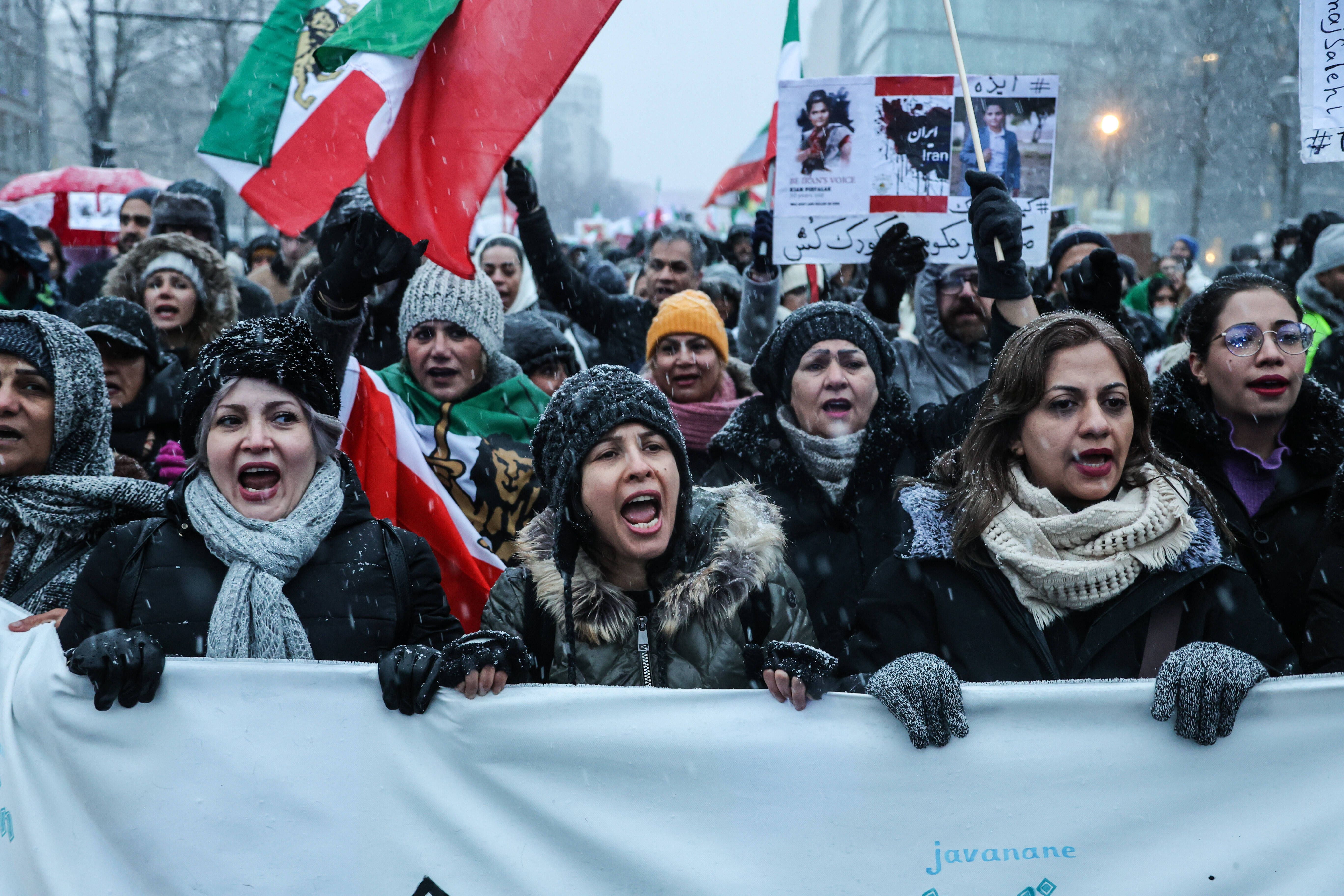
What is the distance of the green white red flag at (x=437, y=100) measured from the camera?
3.79 metres

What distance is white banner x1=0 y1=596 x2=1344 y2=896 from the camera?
2.42 meters

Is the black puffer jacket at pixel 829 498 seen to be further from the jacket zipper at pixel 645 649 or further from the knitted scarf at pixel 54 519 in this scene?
the knitted scarf at pixel 54 519

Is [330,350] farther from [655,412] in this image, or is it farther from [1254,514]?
[1254,514]

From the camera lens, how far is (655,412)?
2920 millimetres

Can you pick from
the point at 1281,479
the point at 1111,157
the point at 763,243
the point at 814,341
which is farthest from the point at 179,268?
the point at 1111,157

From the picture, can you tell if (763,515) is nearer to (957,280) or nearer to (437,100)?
(437,100)

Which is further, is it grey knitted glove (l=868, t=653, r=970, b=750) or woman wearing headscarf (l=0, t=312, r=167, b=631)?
woman wearing headscarf (l=0, t=312, r=167, b=631)

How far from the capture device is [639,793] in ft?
8.27

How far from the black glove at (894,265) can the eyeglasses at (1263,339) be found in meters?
1.51

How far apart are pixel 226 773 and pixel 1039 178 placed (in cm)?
348

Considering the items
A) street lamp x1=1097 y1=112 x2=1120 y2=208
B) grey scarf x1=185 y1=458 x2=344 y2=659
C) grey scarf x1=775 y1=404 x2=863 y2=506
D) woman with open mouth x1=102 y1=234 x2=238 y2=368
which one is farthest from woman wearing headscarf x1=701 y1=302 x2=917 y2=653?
street lamp x1=1097 y1=112 x2=1120 y2=208

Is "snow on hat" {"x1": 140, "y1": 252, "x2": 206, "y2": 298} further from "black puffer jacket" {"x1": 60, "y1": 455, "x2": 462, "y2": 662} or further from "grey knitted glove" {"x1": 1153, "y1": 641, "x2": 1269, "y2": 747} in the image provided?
"grey knitted glove" {"x1": 1153, "y1": 641, "x2": 1269, "y2": 747}

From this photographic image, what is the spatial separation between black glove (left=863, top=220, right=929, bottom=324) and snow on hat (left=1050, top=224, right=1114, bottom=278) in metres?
2.00

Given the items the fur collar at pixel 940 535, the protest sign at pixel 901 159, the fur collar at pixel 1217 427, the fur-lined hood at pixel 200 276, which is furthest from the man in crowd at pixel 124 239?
the fur collar at pixel 1217 427
